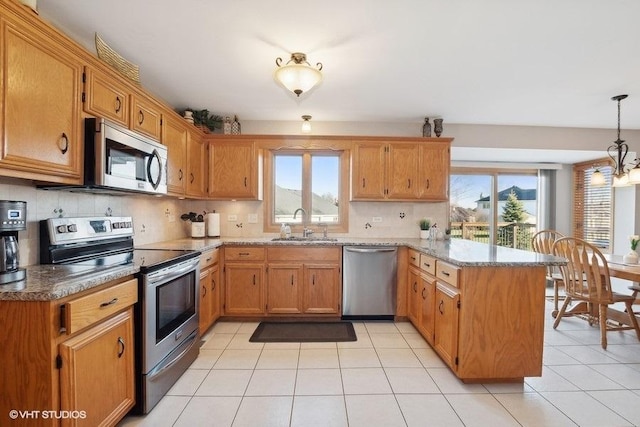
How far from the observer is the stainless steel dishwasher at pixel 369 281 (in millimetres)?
3309

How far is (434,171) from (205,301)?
9.60ft

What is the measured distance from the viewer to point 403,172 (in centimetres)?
364

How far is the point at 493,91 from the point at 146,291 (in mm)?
3400

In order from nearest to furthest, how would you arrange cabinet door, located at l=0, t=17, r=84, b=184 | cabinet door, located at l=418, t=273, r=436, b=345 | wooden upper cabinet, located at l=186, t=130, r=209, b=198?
1. cabinet door, located at l=0, t=17, r=84, b=184
2. cabinet door, located at l=418, t=273, r=436, b=345
3. wooden upper cabinet, located at l=186, t=130, r=209, b=198

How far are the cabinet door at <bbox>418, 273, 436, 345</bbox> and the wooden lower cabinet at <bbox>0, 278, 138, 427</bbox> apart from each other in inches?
91.2

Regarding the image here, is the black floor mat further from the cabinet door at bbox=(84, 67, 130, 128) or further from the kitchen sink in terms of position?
the cabinet door at bbox=(84, 67, 130, 128)

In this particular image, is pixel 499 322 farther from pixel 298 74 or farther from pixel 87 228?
pixel 87 228

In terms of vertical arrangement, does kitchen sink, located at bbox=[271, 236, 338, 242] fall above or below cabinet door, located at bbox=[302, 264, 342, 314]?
above

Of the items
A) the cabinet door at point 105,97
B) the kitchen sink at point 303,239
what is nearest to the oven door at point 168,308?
the cabinet door at point 105,97

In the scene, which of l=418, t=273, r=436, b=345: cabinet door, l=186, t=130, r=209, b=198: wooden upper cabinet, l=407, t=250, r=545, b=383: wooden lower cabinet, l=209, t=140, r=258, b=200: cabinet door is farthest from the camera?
l=209, t=140, r=258, b=200: cabinet door

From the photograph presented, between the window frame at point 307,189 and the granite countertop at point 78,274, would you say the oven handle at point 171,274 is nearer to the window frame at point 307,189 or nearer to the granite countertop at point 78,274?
the granite countertop at point 78,274

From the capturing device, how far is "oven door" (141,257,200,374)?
177 cm

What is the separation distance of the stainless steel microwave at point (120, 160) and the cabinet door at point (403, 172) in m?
2.46

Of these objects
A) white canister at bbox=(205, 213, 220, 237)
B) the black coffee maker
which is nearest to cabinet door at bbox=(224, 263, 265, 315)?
white canister at bbox=(205, 213, 220, 237)
